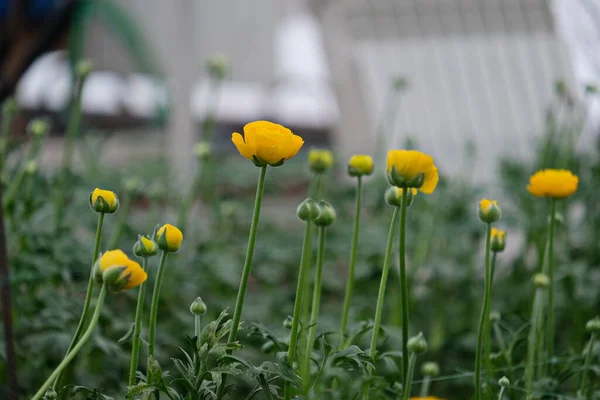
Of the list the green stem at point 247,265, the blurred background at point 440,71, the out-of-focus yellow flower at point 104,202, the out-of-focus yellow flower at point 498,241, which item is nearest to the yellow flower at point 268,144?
the green stem at point 247,265

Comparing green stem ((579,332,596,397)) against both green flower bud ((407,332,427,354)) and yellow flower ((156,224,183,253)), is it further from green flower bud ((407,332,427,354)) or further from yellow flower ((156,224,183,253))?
yellow flower ((156,224,183,253))

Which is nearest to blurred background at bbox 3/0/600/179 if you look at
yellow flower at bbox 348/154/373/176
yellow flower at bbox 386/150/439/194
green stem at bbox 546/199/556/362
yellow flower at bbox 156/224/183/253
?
green stem at bbox 546/199/556/362

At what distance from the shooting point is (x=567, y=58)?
7.02 ft

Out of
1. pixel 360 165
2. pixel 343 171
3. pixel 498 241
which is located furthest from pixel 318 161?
pixel 343 171

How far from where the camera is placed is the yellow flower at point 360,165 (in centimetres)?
68

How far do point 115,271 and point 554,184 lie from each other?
425 millimetres

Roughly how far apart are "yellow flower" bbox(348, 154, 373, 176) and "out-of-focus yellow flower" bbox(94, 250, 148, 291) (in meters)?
0.26

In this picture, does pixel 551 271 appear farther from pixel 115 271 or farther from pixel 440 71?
pixel 440 71

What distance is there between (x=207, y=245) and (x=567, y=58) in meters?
1.31

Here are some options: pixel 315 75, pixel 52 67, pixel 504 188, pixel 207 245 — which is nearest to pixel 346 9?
pixel 504 188

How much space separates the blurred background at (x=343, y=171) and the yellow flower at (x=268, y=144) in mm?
176

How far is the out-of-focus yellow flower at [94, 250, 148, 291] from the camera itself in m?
0.49

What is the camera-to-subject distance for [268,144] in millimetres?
525

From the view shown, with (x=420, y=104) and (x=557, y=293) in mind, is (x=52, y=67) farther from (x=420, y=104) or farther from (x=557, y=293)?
(x=557, y=293)
